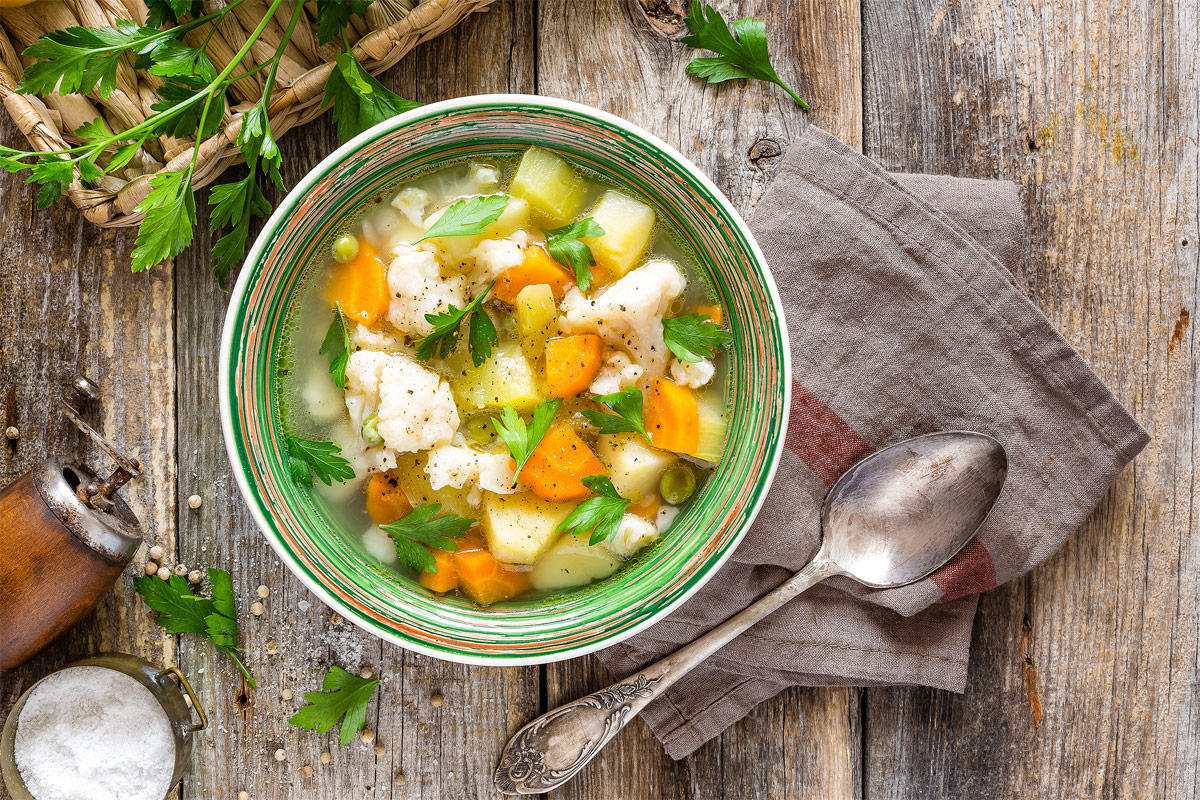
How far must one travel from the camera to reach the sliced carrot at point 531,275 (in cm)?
190

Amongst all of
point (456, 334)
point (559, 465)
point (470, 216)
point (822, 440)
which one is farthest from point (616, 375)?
point (822, 440)

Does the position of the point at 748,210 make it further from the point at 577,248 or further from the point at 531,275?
the point at 531,275

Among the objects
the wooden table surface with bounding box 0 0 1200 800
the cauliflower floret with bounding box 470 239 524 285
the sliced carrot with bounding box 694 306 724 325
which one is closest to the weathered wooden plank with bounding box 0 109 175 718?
the wooden table surface with bounding box 0 0 1200 800

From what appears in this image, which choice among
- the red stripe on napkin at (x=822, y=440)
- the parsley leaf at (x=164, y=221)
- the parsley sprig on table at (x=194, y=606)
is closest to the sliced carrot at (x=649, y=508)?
the red stripe on napkin at (x=822, y=440)

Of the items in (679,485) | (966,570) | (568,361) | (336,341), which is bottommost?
(966,570)

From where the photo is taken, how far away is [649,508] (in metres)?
2.02

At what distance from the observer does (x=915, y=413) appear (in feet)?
7.05

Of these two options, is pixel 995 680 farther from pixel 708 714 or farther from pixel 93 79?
pixel 93 79

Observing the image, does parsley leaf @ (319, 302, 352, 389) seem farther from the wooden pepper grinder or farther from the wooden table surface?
the wooden pepper grinder

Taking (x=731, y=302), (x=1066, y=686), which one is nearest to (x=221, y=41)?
(x=731, y=302)

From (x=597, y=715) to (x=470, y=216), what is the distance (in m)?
1.27

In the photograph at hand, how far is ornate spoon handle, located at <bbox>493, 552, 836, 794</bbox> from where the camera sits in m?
2.11

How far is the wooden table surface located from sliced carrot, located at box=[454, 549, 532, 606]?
0.36 meters

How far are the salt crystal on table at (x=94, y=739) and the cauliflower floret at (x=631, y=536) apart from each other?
121 cm
